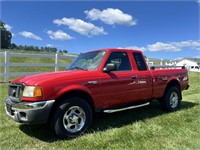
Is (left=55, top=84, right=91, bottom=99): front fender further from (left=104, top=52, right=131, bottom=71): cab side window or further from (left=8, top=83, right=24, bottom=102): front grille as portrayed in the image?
(left=104, top=52, right=131, bottom=71): cab side window

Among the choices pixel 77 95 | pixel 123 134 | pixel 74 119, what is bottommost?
pixel 123 134

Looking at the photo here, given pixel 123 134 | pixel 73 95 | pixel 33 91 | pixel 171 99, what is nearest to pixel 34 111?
pixel 33 91

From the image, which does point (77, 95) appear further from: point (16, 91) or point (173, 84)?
point (173, 84)

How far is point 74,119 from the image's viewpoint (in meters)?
4.88

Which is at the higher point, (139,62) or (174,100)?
(139,62)

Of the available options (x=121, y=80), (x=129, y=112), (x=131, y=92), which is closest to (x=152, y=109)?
(x=129, y=112)

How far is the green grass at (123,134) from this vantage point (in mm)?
4441

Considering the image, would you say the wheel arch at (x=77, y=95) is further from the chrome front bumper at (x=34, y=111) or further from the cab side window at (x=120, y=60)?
the cab side window at (x=120, y=60)

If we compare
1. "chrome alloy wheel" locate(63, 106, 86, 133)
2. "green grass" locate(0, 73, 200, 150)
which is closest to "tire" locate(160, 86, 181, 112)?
"green grass" locate(0, 73, 200, 150)

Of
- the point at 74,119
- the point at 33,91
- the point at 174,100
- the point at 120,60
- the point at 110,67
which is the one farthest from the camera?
the point at 174,100

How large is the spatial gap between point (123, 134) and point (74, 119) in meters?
1.05

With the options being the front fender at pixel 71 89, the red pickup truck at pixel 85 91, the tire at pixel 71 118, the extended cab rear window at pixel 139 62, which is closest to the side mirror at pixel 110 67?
the red pickup truck at pixel 85 91

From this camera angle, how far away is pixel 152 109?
24.7 feet

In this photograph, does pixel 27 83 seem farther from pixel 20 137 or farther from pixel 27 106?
pixel 20 137
